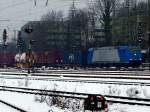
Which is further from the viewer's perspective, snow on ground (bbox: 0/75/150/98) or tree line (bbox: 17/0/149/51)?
tree line (bbox: 17/0/149/51)

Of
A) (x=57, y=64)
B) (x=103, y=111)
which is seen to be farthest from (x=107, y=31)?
(x=103, y=111)

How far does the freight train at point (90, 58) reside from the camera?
56.4 metres

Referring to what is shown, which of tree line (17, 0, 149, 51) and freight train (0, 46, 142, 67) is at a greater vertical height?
tree line (17, 0, 149, 51)

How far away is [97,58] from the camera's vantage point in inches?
2426

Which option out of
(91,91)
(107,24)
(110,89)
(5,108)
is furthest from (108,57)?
(5,108)

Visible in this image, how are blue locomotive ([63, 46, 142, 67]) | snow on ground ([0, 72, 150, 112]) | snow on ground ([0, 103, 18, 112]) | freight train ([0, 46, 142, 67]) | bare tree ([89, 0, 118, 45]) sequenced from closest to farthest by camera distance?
snow on ground ([0, 72, 150, 112]) → snow on ground ([0, 103, 18, 112]) → blue locomotive ([63, 46, 142, 67]) → freight train ([0, 46, 142, 67]) → bare tree ([89, 0, 118, 45])

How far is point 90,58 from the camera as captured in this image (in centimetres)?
6378

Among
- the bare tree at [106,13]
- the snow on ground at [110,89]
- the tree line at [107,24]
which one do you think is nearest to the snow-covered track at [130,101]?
the snow on ground at [110,89]

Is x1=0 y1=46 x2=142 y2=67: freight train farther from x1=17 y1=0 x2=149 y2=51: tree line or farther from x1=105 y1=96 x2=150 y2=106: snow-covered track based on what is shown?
x1=105 y1=96 x2=150 y2=106: snow-covered track

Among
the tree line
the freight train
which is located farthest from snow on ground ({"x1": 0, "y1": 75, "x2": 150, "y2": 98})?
the tree line

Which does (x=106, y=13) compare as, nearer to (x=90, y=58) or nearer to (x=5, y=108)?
(x=90, y=58)

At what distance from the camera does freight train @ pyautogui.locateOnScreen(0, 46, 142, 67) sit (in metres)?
56.4

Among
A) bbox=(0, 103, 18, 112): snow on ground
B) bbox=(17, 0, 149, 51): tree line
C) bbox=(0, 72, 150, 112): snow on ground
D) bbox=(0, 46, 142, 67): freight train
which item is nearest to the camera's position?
bbox=(0, 72, 150, 112): snow on ground

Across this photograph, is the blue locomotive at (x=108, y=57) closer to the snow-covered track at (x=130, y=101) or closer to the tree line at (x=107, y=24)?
the tree line at (x=107, y=24)
